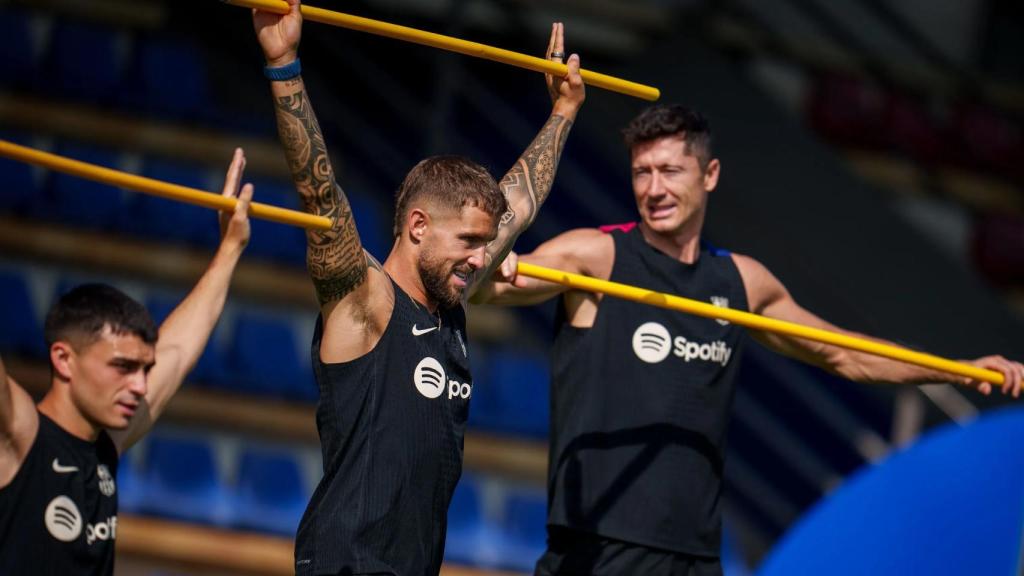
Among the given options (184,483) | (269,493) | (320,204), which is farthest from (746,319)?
(184,483)

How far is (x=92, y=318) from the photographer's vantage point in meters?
3.72

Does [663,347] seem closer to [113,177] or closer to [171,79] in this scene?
[113,177]

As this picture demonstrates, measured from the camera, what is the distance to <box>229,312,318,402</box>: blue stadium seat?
22.7 feet

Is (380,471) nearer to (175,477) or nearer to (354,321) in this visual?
(354,321)

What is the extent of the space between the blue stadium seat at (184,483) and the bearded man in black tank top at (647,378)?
297 centimetres

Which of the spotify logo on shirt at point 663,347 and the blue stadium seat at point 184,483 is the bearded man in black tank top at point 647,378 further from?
the blue stadium seat at point 184,483

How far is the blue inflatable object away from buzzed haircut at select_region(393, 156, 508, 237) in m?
2.52

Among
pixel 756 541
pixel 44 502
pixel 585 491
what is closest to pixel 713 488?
pixel 585 491

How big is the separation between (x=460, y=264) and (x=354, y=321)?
259 millimetres

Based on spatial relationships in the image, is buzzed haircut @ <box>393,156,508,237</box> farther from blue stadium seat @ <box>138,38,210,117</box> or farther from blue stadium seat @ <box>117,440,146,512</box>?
blue stadium seat @ <box>138,38,210,117</box>

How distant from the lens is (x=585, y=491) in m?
3.82

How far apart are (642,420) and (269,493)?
3.12 meters

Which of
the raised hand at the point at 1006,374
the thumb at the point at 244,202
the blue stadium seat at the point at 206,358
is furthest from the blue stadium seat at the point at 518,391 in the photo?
the thumb at the point at 244,202

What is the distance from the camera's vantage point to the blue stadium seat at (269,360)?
6910 millimetres
